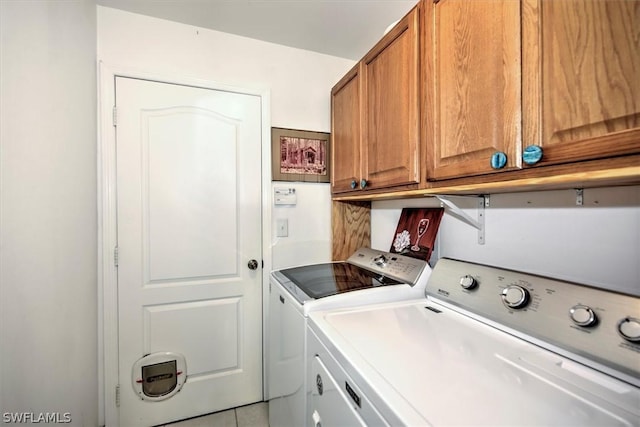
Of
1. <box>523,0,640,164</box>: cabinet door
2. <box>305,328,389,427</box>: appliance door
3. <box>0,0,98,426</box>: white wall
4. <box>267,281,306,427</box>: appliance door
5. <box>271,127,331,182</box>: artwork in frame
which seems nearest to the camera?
<box>523,0,640,164</box>: cabinet door

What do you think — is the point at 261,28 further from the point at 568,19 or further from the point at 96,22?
the point at 568,19

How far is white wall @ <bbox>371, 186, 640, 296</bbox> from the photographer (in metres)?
0.87

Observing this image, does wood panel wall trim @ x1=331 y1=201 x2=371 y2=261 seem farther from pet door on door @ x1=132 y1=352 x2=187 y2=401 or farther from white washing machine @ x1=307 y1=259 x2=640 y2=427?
pet door on door @ x1=132 y1=352 x2=187 y2=401

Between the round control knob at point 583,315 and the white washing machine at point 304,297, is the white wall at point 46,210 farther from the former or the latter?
the round control knob at point 583,315

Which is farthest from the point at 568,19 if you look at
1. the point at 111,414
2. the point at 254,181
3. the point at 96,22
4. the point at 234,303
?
the point at 111,414

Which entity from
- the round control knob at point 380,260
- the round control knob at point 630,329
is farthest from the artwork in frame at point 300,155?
the round control knob at point 630,329

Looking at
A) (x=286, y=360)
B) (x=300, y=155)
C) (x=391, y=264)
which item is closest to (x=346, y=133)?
(x=300, y=155)

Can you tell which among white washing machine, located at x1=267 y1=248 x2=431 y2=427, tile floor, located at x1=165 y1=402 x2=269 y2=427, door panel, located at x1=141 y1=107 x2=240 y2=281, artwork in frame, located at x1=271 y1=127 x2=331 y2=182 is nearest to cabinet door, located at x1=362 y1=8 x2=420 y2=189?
white washing machine, located at x1=267 y1=248 x2=431 y2=427

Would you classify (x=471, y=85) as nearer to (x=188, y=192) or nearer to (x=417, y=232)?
(x=417, y=232)

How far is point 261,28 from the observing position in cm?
188

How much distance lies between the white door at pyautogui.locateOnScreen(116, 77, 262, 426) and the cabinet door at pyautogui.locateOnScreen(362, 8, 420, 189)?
821mm

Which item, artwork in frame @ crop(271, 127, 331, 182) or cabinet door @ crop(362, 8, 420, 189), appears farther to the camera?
artwork in frame @ crop(271, 127, 331, 182)

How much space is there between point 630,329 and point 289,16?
2036mm

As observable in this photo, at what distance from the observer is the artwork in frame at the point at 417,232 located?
1559 millimetres
